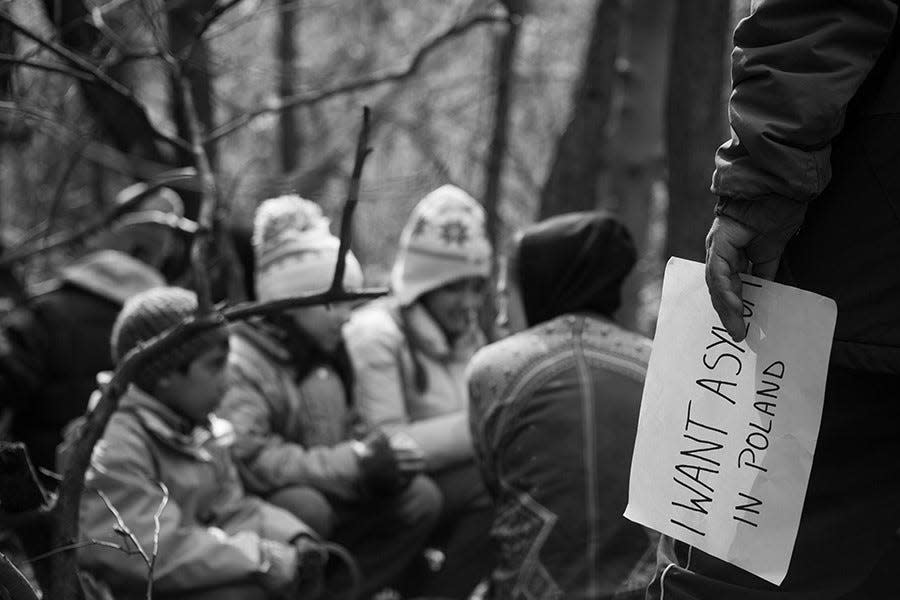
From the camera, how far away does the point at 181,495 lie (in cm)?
328

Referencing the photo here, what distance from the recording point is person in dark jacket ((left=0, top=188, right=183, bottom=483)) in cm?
474

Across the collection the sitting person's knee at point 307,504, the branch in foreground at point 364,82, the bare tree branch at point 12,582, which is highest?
the branch in foreground at point 364,82

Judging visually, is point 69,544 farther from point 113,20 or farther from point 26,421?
point 113,20

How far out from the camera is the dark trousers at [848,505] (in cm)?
200

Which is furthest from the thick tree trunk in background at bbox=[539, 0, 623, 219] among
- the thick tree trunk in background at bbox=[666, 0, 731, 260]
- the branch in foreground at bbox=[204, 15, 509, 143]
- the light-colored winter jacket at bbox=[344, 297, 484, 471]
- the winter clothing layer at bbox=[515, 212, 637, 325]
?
the winter clothing layer at bbox=[515, 212, 637, 325]

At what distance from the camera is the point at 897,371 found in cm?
192

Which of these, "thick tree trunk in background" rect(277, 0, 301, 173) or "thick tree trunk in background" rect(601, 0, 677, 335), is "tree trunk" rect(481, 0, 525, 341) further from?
"thick tree trunk in background" rect(277, 0, 301, 173)

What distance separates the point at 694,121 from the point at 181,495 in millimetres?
2489

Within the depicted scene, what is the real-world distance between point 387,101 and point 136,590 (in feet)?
29.2

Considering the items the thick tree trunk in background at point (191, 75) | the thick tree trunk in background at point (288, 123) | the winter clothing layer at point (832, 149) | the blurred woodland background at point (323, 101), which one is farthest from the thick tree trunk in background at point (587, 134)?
the thick tree trunk in background at point (288, 123)

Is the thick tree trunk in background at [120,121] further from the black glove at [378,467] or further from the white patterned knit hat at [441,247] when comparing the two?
the black glove at [378,467]

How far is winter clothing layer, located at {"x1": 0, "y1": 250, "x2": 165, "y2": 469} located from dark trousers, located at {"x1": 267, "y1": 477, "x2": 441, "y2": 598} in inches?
57.3

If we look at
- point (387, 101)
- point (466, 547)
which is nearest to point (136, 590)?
point (466, 547)

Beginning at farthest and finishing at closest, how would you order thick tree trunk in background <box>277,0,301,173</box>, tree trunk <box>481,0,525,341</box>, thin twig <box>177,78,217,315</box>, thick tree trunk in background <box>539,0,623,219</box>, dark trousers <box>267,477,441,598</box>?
1. thick tree trunk in background <box>277,0,301,173</box>
2. tree trunk <box>481,0,525,341</box>
3. thick tree trunk in background <box>539,0,623,219</box>
4. dark trousers <box>267,477,441,598</box>
5. thin twig <box>177,78,217,315</box>
